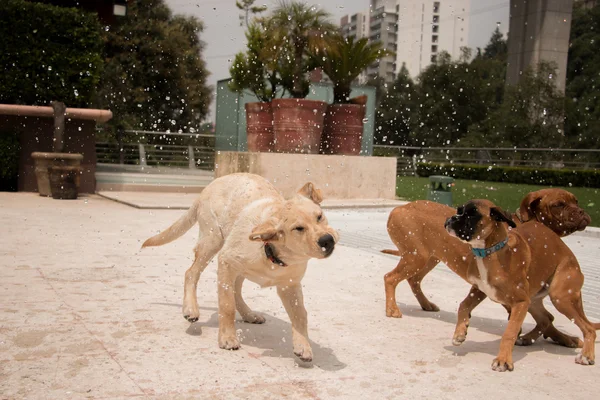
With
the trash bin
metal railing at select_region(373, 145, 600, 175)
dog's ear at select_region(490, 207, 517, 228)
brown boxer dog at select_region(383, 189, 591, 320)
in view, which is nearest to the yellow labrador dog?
dog's ear at select_region(490, 207, 517, 228)

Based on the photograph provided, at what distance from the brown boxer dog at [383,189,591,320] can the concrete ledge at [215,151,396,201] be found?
32.4ft

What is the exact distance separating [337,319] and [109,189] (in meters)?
13.8

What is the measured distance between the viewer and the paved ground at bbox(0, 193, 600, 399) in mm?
3727

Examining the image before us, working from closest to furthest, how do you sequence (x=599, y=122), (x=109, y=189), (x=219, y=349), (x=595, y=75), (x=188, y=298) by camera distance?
(x=219, y=349) → (x=188, y=298) → (x=109, y=189) → (x=599, y=122) → (x=595, y=75)

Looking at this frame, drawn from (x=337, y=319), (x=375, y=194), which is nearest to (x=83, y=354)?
(x=337, y=319)

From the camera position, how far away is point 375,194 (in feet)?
55.9

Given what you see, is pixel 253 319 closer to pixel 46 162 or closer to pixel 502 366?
pixel 502 366

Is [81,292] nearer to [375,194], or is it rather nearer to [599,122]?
[375,194]

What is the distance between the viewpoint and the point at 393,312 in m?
5.54

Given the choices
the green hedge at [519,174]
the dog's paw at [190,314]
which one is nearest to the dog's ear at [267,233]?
the dog's paw at [190,314]

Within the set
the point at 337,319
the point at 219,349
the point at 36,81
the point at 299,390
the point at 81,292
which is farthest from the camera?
the point at 36,81

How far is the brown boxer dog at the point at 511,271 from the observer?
14.1 feet

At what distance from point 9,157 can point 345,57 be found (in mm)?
8310

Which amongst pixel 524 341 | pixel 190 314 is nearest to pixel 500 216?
Answer: pixel 524 341
